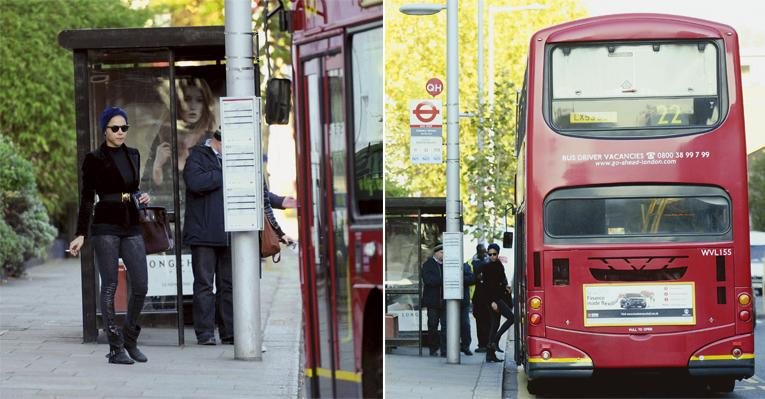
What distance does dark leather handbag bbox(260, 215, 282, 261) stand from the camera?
12.2m

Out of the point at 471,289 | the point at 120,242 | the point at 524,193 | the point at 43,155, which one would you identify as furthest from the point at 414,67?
the point at 120,242

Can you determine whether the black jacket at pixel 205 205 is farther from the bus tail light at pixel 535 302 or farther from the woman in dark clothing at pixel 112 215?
the bus tail light at pixel 535 302

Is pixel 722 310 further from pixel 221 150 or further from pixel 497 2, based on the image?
pixel 497 2

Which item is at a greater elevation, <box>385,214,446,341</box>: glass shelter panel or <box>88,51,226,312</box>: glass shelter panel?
<box>88,51,226,312</box>: glass shelter panel

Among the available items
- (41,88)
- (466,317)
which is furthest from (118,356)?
(41,88)

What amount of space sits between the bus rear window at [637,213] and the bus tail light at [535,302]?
594 mm

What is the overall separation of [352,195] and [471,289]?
15.6 metres

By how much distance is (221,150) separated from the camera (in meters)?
11.9

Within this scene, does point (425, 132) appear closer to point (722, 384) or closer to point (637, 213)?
point (637, 213)

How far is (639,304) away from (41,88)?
1715 cm

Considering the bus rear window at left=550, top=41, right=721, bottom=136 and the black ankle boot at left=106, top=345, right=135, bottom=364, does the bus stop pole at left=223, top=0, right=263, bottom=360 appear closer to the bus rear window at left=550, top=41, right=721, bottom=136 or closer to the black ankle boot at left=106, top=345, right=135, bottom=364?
the black ankle boot at left=106, top=345, right=135, bottom=364

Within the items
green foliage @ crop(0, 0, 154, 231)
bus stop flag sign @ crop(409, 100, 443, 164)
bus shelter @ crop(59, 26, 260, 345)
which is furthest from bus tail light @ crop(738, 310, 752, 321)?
green foliage @ crop(0, 0, 154, 231)

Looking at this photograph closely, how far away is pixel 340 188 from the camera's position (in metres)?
7.57

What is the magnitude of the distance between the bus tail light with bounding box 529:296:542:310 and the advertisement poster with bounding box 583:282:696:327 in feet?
1.38
